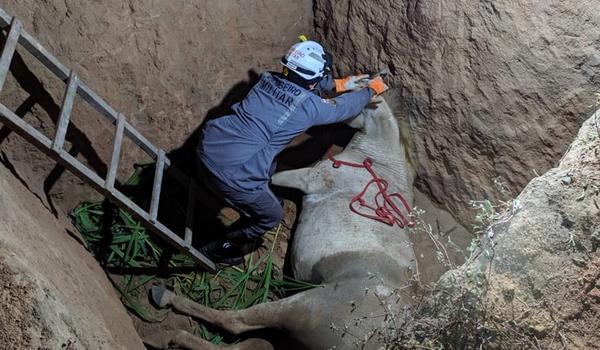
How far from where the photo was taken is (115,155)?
13.8 feet

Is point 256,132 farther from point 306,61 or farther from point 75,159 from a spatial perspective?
point 75,159

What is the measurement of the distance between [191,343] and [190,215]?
2.83 feet

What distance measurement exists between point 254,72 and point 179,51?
0.64m

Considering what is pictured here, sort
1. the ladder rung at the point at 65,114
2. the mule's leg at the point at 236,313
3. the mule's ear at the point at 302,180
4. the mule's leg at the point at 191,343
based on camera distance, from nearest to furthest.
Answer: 1. the ladder rung at the point at 65,114
2. the mule's leg at the point at 236,313
3. the mule's leg at the point at 191,343
4. the mule's ear at the point at 302,180

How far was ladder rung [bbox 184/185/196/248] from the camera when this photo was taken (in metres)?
4.70

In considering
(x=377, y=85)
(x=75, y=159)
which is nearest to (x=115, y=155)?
(x=75, y=159)

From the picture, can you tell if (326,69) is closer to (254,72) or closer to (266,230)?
(254,72)

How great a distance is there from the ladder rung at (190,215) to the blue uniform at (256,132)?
0.42 metres

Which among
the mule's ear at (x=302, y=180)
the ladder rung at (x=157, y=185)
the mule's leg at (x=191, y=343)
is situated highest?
the ladder rung at (x=157, y=185)

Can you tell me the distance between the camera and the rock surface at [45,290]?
3.02 m

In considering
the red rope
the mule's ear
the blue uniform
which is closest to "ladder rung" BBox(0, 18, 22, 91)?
the blue uniform

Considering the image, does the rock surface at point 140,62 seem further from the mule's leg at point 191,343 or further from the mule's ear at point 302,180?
the mule's leg at point 191,343

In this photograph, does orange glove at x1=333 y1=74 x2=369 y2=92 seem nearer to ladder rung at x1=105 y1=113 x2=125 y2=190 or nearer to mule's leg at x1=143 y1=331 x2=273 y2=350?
ladder rung at x1=105 y1=113 x2=125 y2=190

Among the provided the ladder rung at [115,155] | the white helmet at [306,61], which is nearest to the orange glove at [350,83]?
the white helmet at [306,61]
